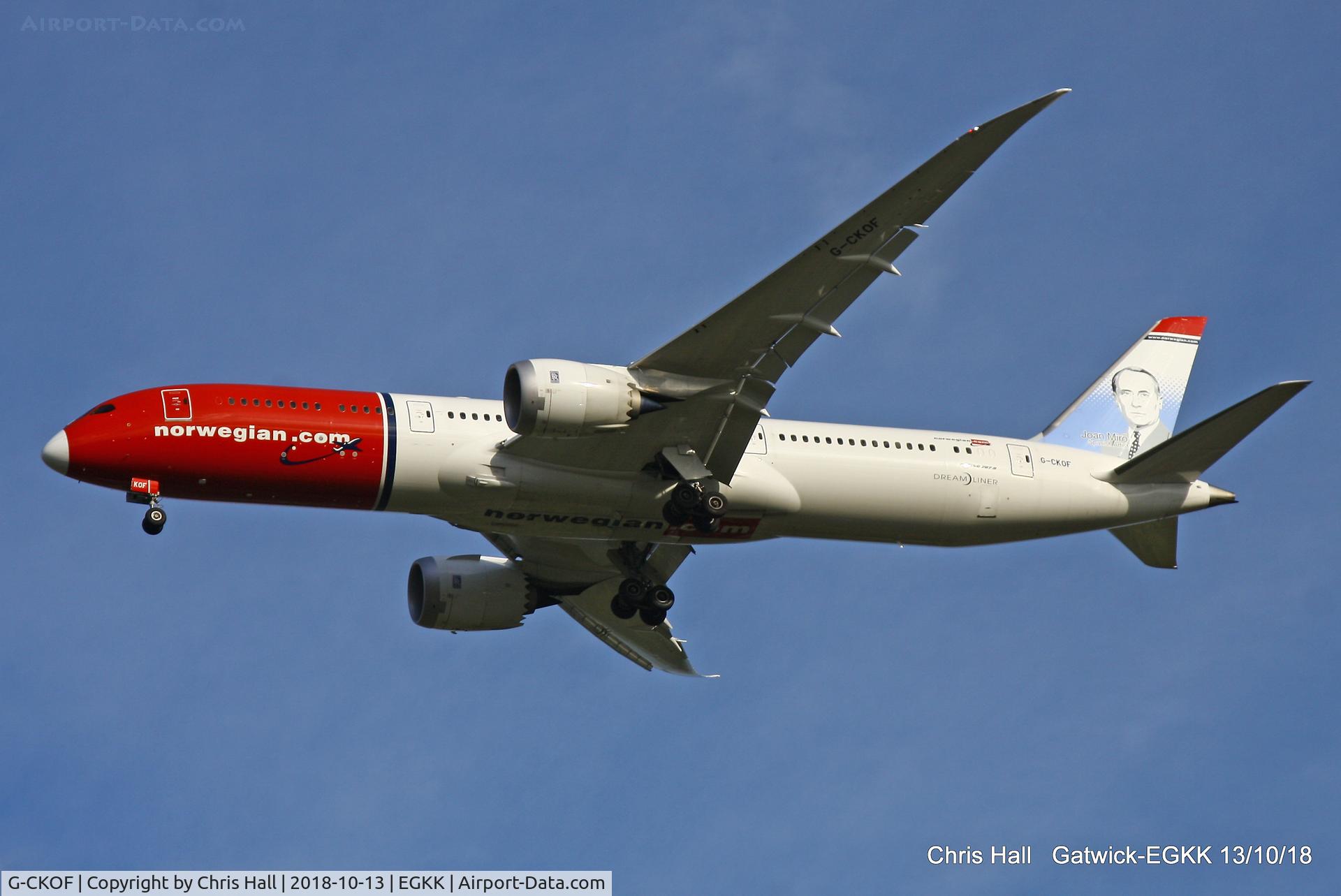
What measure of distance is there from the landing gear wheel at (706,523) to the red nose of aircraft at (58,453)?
12207 mm

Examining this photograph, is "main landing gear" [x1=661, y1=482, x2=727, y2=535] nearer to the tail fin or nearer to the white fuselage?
the white fuselage

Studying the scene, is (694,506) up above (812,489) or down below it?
below

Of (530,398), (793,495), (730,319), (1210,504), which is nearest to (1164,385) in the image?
(1210,504)

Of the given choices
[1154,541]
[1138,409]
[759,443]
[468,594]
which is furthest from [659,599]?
[1138,409]

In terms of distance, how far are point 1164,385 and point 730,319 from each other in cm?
1526

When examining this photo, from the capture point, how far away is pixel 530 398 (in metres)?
32.1

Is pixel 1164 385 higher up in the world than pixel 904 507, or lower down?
higher up

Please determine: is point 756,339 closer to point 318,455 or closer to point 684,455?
point 684,455

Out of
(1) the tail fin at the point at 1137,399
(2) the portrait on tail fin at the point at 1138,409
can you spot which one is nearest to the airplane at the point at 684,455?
(1) the tail fin at the point at 1137,399

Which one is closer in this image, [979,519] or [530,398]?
[530,398]

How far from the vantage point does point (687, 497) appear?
3462cm

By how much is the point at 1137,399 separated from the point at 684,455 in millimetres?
13719

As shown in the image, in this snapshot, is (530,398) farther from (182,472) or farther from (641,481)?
(182,472)

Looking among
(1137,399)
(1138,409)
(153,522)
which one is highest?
(1137,399)
